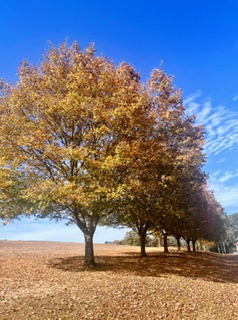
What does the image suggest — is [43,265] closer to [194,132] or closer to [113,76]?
[113,76]

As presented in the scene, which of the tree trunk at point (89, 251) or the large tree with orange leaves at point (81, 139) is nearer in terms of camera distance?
the large tree with orange leaves at point (81, 139)

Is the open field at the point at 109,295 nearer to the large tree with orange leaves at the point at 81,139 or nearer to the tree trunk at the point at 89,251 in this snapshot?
the tree trunk at the point at 89,251

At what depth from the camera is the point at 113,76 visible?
17859 millimetres

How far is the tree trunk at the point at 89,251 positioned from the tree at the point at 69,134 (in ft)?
0.22

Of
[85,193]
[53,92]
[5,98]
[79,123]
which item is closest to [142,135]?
[79,123]

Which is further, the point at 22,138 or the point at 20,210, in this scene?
the point at 20,210

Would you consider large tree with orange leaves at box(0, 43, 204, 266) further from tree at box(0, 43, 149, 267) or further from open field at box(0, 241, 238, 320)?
open field at box(0, 241, 238, 320)

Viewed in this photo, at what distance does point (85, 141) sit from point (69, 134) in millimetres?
1375

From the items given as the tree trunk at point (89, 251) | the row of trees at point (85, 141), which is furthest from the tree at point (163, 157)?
the tree trunk at point (89, 251)

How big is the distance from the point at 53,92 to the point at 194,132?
1206 centimetres

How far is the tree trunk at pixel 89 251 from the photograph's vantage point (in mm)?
18222

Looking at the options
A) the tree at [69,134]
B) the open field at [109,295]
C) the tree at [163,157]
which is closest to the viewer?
the open field at [109,295]

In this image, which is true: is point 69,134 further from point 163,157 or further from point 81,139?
point 163,157

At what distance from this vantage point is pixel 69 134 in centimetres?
1845
